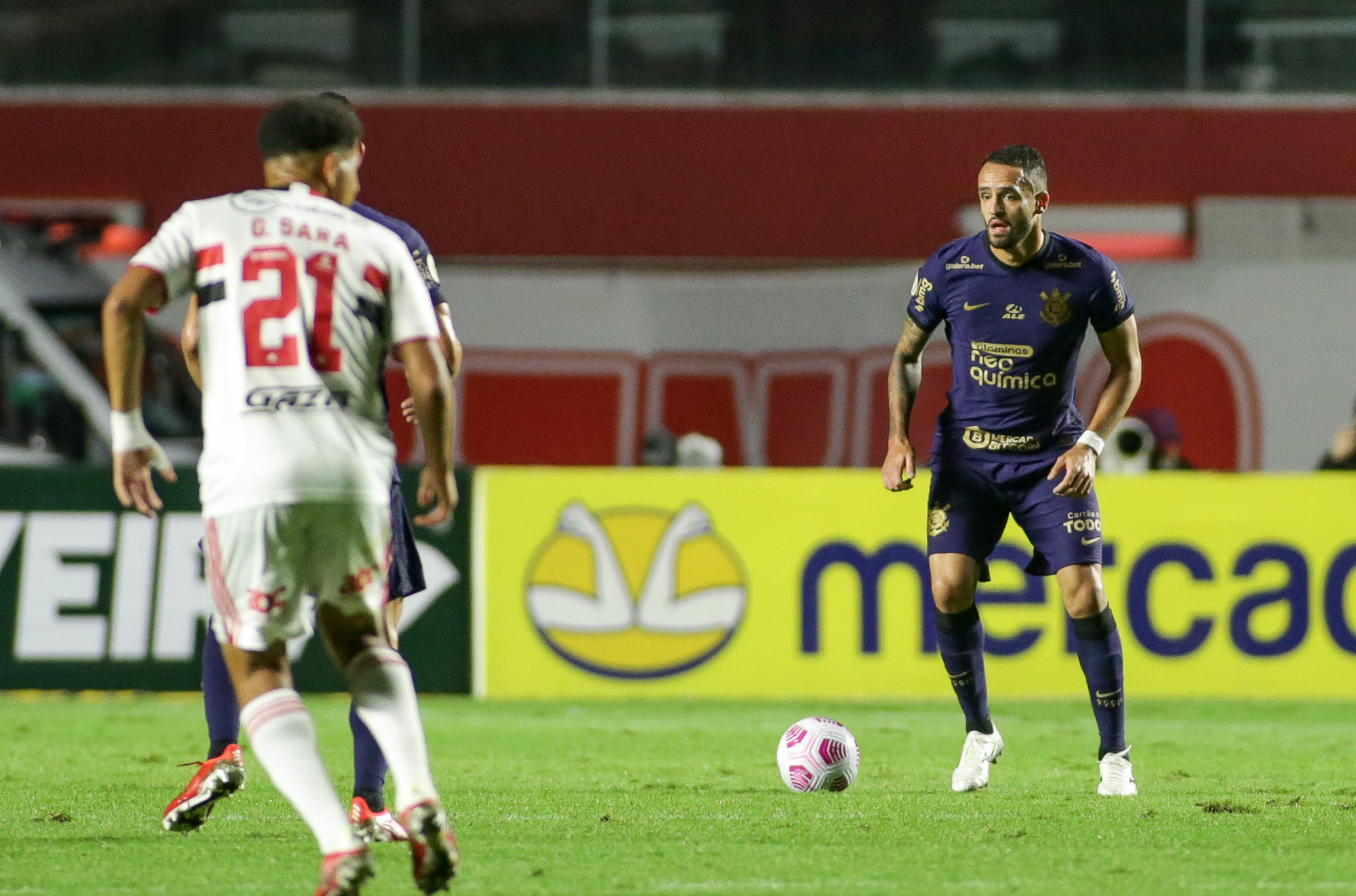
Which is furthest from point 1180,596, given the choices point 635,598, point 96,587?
point 96,587

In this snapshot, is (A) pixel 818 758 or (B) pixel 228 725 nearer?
(B) pixel 228 725

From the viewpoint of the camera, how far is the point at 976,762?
23.5ft

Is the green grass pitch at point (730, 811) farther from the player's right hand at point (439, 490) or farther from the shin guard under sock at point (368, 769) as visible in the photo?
the player's right hand at point (439, 490)

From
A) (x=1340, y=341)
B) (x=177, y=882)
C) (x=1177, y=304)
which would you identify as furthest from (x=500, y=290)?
(x=177, y=882)

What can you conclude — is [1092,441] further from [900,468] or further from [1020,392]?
[900,468]

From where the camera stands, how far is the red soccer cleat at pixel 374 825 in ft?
19.1

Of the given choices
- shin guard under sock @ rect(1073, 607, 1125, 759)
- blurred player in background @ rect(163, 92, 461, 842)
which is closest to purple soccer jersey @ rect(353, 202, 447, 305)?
blurred player in background @ rect(163, 92, 461, 842)

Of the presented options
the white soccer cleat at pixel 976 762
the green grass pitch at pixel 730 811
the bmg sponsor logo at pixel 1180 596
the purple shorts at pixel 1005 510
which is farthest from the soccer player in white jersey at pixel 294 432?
the bmg sponsor logo at pixel 1180 596

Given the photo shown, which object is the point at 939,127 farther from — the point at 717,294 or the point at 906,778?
the point at 906,778

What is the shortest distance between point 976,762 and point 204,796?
2717 millimetres

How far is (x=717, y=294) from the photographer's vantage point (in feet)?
61.6

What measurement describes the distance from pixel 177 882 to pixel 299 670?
5.98 m

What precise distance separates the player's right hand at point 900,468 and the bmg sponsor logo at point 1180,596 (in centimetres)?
389

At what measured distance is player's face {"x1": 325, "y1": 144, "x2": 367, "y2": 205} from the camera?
4.89m
